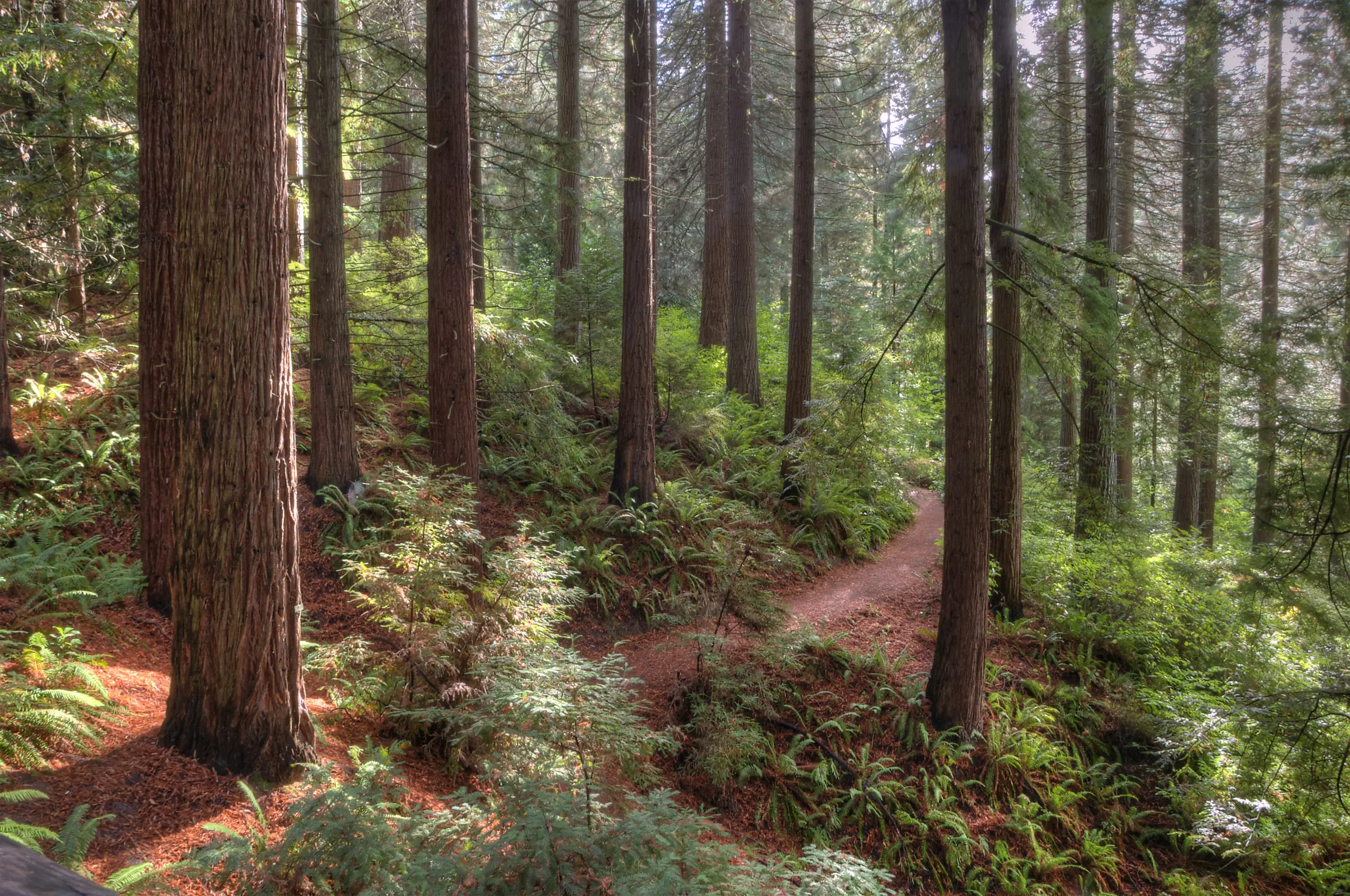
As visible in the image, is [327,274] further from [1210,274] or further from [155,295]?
[1210,274]

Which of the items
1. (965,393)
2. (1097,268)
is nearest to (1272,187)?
(1097,268)

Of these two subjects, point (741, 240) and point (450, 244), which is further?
point (741, 240)

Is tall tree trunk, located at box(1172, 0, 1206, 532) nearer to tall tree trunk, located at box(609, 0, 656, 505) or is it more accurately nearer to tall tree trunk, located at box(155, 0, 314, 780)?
tall tree trunk, located at box(609, 0, 656, 505)

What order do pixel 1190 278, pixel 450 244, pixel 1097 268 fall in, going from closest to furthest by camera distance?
pixel 450 244 → pixel 1097 268 → pixel 1190 278

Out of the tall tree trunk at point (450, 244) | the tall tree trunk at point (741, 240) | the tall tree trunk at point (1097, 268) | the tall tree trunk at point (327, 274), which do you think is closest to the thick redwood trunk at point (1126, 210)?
the tall tree trunk at point (1097, 268)

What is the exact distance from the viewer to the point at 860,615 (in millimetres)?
9484

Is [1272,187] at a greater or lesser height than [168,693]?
greater

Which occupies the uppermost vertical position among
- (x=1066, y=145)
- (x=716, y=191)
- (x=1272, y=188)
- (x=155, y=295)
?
(x=1066, y=145)

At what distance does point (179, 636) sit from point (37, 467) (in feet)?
15.8

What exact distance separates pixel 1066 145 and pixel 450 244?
1363 cm

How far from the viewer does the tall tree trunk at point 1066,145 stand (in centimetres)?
1015

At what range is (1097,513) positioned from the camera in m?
10.6

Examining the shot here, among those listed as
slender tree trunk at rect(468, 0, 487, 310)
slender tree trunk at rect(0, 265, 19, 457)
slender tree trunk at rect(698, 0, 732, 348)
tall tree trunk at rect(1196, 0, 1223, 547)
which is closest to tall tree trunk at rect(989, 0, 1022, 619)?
tall tree trunk at rect(1196, 0, 1223, 547)

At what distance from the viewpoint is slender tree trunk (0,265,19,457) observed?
275 inches
